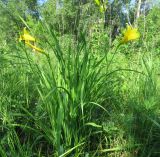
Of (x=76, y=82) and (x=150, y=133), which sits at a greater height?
(x=76, y=82)

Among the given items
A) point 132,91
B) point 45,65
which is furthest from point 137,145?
point 45,65

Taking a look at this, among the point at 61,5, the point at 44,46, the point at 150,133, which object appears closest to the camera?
the point at 150,133

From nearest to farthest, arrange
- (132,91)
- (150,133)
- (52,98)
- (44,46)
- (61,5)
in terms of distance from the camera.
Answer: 1. (52,98)
2. (150,133)
3. (44,46)
4. (61,5)
5. (132,91)

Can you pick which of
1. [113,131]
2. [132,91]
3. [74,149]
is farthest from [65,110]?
[132,91]

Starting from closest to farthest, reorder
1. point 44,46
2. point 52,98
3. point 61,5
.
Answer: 1. point 52,98
2. point 44,46
3. point 61,5

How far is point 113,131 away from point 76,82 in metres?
0.36

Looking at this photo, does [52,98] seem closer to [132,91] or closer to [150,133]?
[150,133]

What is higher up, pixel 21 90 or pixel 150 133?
pixel 21 90

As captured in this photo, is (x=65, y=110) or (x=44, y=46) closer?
(x=65, y=110)

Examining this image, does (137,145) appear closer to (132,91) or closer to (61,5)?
(132,91)

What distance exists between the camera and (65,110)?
58.8 inches

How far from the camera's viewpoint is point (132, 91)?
6.59ft

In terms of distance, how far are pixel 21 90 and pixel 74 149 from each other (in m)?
0.73

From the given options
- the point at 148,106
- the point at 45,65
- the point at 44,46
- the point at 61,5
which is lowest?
the point at 148,106
